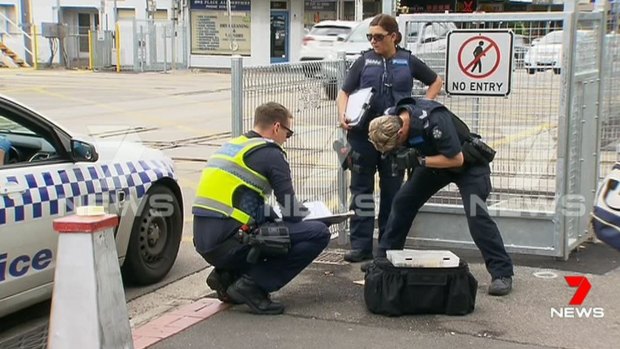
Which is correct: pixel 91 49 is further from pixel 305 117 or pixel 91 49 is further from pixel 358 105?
pixel 358 105

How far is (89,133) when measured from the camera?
530 inches

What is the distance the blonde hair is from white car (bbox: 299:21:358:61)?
53.0ft

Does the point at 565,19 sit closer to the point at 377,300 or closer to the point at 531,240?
the point at 531,240

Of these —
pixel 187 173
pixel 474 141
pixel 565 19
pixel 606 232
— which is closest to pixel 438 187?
pixel 474 141

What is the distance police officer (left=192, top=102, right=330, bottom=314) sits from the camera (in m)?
4.80

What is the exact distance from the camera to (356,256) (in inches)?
239

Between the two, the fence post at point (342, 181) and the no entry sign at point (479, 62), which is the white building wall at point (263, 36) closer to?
the fence post at point (342, 181)

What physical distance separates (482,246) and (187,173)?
19.0 ft

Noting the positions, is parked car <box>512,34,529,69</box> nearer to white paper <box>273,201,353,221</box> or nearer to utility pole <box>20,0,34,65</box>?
white paper <box>273,201,353,221</box>

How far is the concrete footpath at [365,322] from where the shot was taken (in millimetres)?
4445

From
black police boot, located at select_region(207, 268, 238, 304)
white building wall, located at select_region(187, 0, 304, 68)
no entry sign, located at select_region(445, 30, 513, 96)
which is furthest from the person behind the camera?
white building wall, located at select_region(187, 0, 304, 68)

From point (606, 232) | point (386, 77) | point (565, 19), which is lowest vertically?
point (606, 232)

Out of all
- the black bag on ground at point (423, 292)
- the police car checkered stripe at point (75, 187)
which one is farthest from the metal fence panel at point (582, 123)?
the police car checkered stripe at point (75, 187)


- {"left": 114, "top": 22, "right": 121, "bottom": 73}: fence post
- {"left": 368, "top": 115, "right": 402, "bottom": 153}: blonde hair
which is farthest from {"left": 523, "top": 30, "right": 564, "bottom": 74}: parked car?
{"left": 114, "top": 22, "right": 121, "bottom": 73}: fence post
